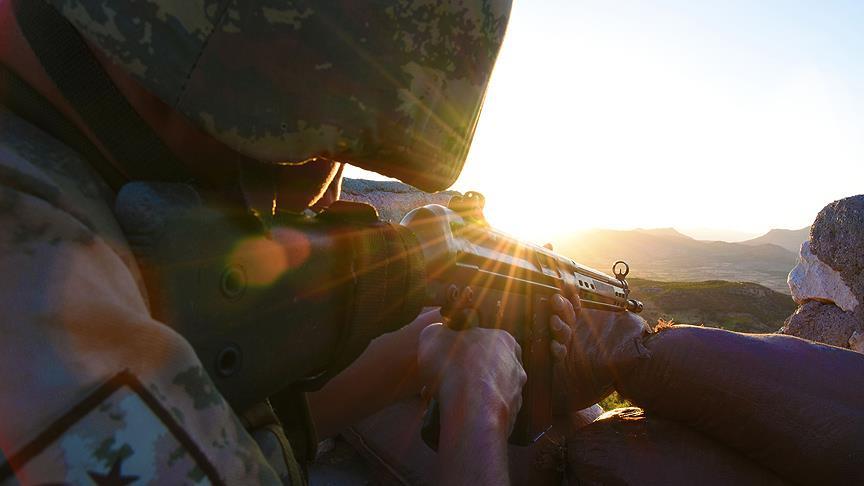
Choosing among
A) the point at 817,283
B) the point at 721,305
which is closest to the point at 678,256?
the point at 721,305

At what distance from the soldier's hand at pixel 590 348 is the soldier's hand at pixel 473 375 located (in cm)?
38

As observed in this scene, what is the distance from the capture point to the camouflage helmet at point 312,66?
2.81 feet

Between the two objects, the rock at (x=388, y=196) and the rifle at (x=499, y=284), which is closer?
the rifle at (x=499, y=284)

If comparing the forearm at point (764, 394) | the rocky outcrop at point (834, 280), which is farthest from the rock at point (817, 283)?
the forearm at point (764, 394)

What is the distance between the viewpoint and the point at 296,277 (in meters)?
1.02

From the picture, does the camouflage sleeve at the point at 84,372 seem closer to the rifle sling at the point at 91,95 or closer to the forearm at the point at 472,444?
the rifle sling at the point at 91,95

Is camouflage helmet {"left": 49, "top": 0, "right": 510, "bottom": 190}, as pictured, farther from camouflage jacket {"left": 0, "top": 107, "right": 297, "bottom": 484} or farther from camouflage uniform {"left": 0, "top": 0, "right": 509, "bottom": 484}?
camouflage jacket {"left": 0, "top": 107, "right": 297, "bottom": 484}

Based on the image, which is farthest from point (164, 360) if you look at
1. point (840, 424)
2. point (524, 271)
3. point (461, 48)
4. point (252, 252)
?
point (840, 424)

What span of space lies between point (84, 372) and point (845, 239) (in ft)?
13.2

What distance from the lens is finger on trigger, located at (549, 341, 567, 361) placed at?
2207 millimetres

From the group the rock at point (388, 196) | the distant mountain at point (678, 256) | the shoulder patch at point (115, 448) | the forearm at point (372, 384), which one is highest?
the shoulder patch at point (115, 448)

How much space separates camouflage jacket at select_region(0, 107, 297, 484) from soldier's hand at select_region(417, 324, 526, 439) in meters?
1.01

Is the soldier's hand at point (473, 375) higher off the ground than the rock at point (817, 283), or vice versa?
the rock at point (817, 283)

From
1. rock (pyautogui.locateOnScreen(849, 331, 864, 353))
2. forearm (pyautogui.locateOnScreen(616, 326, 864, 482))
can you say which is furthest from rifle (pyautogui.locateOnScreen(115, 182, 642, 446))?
rock (pyautogui.locateOnScreen(849, 331, 864, 353))
